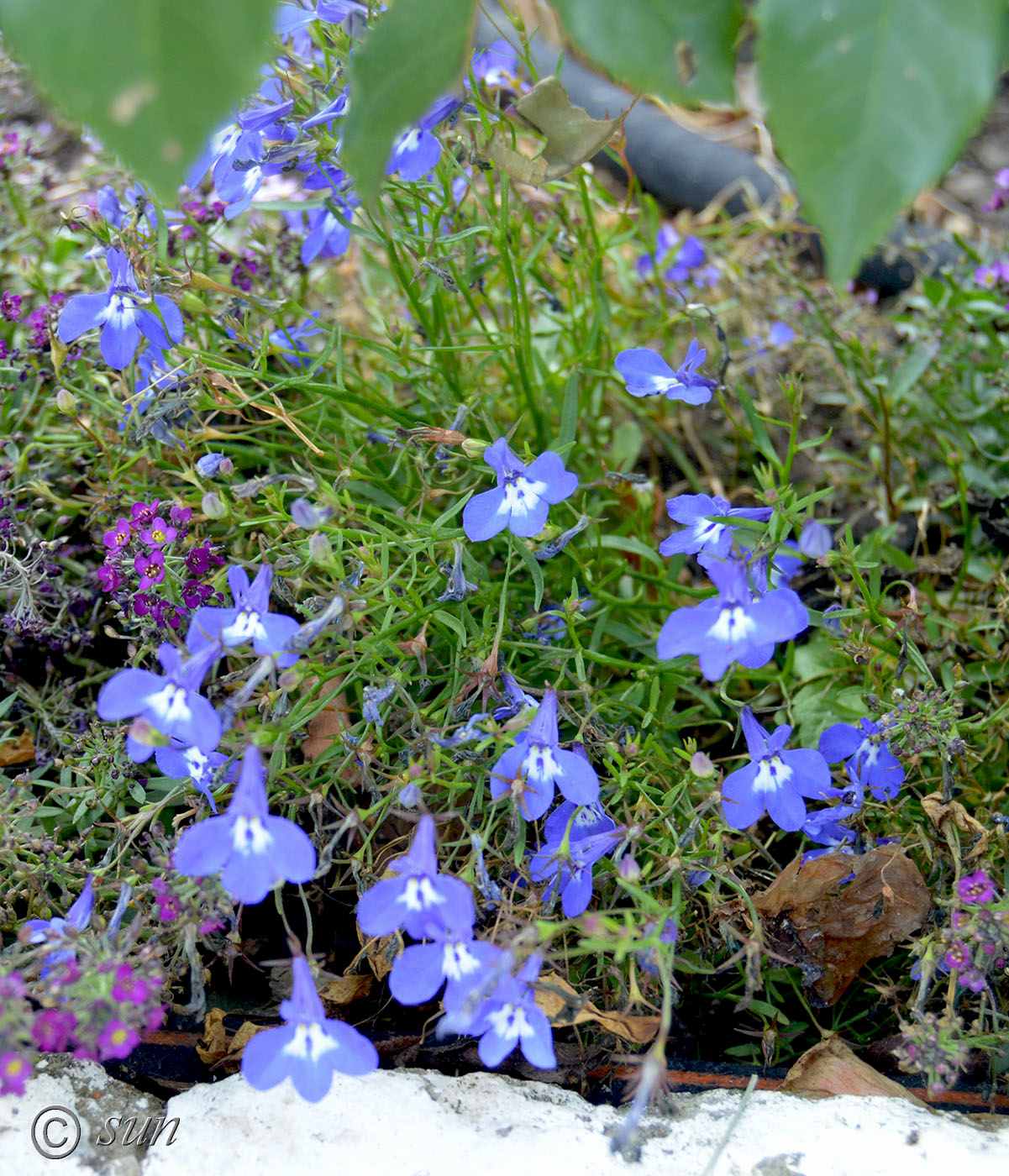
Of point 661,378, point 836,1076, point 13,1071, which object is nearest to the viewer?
point 13,1071

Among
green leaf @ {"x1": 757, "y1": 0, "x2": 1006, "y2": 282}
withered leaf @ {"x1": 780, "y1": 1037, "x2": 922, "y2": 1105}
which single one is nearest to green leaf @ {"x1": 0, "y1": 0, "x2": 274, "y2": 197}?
green leaf @ {"x1": 757, "y1": 0, "x2": 1006, "y2": 282}

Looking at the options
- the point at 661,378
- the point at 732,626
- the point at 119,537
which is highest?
the point at 661,378

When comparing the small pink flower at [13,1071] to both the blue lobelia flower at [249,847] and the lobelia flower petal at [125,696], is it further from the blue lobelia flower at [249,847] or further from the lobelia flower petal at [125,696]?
the lobelia flower petal at [125,696]

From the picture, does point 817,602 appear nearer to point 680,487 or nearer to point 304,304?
point 680,487

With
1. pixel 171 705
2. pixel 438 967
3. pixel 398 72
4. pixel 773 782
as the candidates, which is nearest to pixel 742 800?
pixel 773 782

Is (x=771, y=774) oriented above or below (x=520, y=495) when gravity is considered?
below

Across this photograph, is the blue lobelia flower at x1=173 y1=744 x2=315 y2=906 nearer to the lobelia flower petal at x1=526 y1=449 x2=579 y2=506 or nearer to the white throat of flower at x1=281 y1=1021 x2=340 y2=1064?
the white throat of flower at x1=281 y1=1021 x2=340 y2=1064

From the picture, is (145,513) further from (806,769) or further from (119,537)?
(806,769)
